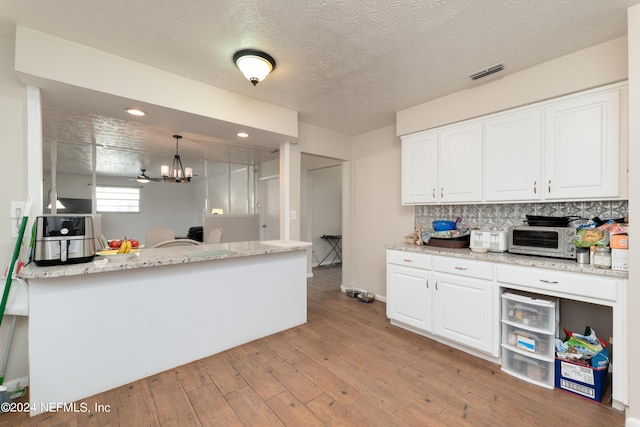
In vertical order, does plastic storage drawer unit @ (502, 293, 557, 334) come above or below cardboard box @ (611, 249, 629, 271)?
below

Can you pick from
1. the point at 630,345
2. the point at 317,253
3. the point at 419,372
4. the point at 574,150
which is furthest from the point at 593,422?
the point at 317,253

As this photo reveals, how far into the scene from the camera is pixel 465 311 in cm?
238

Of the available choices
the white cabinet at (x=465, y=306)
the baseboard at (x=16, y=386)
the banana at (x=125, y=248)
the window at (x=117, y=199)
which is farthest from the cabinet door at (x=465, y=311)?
the window at (x=117, y=199)

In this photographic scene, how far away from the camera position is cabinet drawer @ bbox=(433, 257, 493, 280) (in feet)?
7.43

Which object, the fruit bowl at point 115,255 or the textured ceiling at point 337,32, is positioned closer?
the textured ceiling at point 337,32

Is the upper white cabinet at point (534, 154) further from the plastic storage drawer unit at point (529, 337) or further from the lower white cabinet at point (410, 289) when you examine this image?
the plastic storage drawer unit at point (529, 337)

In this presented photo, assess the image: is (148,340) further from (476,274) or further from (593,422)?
(593,422)

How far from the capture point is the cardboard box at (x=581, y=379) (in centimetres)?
177

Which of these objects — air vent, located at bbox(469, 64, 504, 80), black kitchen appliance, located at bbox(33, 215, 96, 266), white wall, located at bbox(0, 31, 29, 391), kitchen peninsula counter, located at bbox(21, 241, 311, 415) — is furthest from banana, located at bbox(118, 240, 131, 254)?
air vent, located at bbox(469, 64, 504, 80)

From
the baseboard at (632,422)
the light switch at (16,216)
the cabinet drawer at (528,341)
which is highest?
the light switch at (16,216)

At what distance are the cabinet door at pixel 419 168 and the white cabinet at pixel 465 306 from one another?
80 centimetres

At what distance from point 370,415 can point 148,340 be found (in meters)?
1.71

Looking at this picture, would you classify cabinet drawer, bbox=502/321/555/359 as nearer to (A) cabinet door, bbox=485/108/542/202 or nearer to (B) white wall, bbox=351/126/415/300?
(A) cabinet door, bbox=485/108/542/202

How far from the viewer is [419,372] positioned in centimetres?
212
